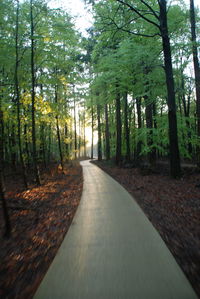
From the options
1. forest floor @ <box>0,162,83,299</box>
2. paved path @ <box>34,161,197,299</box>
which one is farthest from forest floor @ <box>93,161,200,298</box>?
forest floor @ <box>0,162,83,299</box>

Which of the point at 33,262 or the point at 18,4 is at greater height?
the point at 18,4

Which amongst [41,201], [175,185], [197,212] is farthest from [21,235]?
[175,185]

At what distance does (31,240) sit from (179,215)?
4179mm

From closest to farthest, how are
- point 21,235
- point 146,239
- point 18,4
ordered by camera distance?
point 146,239, point 21,235, point 18,4

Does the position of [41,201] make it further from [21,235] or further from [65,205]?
[21,235]

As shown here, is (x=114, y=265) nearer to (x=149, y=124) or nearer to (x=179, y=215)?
(x=179, y=215)

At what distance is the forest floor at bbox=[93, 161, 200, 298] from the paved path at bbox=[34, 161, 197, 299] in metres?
0.21

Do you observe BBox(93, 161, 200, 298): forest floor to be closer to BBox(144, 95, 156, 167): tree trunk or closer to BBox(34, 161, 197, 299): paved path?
BBox(34, 161, 197, 299): paved path

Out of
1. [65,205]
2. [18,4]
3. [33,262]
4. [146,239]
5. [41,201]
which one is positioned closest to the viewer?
[33,262]

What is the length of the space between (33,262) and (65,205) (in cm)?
368

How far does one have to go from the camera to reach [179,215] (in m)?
5.29

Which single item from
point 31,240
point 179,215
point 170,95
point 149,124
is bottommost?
point 31,240

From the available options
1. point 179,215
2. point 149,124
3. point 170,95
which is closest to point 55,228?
point 179,215

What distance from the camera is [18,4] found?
856 cm
